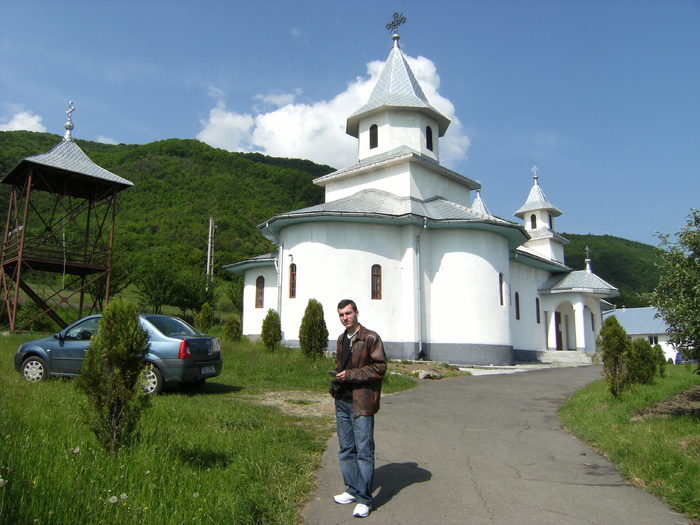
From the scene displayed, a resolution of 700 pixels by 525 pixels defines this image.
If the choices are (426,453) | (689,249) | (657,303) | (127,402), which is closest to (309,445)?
(426,453)

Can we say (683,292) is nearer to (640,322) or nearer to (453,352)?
(453,352)

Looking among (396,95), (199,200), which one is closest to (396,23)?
(396,95)

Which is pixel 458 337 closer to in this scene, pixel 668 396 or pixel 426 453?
pixel 668 396

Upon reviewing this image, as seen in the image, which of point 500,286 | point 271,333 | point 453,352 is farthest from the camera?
point 500,286

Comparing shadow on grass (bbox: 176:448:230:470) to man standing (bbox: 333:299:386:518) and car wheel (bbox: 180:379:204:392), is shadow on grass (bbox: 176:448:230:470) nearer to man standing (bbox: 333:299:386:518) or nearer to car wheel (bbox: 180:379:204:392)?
man standing (bbox: 333:299:386:518)

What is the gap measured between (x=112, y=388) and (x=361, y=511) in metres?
2.44

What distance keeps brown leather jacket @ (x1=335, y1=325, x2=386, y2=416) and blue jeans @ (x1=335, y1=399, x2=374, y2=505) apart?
0.10m

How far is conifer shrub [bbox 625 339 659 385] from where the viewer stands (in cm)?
1070

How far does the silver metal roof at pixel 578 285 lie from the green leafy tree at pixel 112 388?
1031 inches

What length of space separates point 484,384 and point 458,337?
6002 mm

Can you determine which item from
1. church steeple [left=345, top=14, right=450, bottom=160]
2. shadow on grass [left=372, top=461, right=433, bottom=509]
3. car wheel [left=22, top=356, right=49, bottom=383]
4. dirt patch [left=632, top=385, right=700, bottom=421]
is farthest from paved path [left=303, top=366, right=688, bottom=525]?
church steeple [left=345, top=14, right=450, bottom=160]

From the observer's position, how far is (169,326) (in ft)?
30.1

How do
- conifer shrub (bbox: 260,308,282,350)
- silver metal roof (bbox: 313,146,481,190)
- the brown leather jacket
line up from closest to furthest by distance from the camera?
the brown leather jacket
conifer shrub (bbox: 260,308,282,350)
silver metal roof (bbox: 313,146,481,190)

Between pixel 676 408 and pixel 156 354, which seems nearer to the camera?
pixel 676 408
